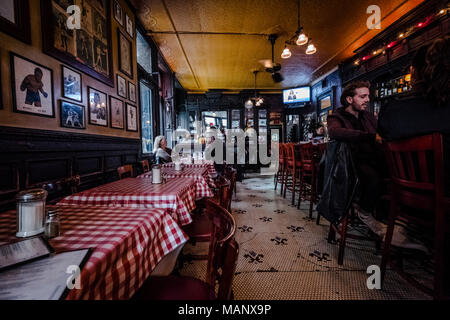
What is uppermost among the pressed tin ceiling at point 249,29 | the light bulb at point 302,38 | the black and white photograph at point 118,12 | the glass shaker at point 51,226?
the pressed tin ceiling at point 249,29

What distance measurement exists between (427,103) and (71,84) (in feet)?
10.1

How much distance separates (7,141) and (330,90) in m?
8.17

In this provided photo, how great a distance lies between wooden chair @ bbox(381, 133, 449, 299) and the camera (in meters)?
1.10

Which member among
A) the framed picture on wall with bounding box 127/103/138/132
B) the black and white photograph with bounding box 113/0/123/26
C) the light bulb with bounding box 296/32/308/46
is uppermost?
the black and white photograph with bounding box 113/0/123/26

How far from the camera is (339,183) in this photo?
1.84 m

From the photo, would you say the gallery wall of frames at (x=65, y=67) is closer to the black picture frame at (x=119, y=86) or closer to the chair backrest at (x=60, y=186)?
the black picture frame at (x=119, y=86)

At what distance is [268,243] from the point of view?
2.31m

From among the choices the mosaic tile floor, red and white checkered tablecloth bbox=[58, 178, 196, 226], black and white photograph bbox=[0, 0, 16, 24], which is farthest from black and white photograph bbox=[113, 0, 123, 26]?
the mosaic tile floor

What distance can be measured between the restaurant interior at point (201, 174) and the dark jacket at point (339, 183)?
0.01m

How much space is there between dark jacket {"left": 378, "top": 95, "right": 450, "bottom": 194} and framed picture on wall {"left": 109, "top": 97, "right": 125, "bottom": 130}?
10.5 feet

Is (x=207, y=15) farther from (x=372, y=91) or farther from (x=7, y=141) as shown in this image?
(x=372, y=91)

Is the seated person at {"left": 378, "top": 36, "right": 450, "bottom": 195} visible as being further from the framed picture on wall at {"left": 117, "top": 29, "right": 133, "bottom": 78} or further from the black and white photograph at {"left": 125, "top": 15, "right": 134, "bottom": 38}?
the black and white photograph at {"left": 125, "top": 15, "right": 134, "bottom": 38}

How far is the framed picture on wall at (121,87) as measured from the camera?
3120 millimetres

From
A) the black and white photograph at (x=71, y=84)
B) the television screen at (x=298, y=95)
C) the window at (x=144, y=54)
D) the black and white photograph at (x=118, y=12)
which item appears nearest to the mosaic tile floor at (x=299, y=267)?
the black and white photograph at (x=71, y=84)
